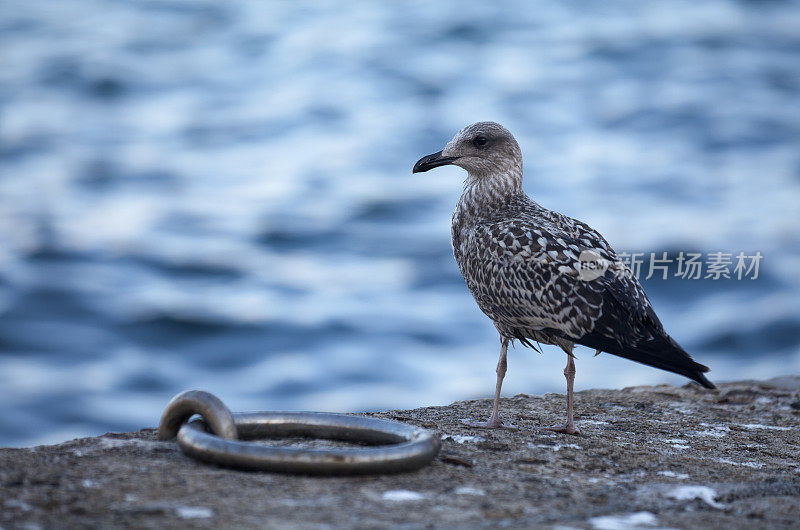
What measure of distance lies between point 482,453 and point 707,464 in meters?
1.31

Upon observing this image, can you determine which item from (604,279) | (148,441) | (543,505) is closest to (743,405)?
(604,279)

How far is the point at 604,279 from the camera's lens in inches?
238

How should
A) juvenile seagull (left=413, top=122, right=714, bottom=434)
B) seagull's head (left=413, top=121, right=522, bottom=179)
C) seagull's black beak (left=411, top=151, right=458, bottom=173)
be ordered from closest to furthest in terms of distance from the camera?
1. juvenile seagull (left=413, top=122, right=714, bottom=434)
2. seagull's head (left=413, top=121, right=522, bottom=179)
3. seagull's black beak (left=411, top=151, right=458, bottom=173)

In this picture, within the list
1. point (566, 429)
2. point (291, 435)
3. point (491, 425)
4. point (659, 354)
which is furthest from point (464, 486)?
point (659, 354)

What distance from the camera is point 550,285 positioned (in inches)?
239

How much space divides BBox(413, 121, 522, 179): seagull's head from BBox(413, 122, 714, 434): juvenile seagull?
0.34 ft

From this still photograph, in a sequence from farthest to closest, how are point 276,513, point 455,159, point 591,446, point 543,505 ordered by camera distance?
point 455,159
point 591,446
point 543,505
point 276,513

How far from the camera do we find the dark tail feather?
18.6 feet

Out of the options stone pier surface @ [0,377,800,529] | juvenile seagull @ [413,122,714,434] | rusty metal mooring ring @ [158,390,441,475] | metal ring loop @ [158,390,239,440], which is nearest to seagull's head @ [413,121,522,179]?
juvenile seagull @ [413,122,714,434]

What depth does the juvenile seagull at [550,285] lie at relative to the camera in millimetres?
5859

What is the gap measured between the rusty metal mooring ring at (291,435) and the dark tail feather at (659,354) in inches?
57.1

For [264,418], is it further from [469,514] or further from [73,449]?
[469,514]

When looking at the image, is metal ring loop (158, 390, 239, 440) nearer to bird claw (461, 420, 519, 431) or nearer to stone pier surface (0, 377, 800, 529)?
stone pier surface (0, 377, 800, 529)

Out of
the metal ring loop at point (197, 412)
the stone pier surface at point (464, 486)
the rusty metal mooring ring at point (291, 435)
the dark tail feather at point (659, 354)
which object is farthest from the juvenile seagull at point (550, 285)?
the metal ring loop at point (197, 412)
